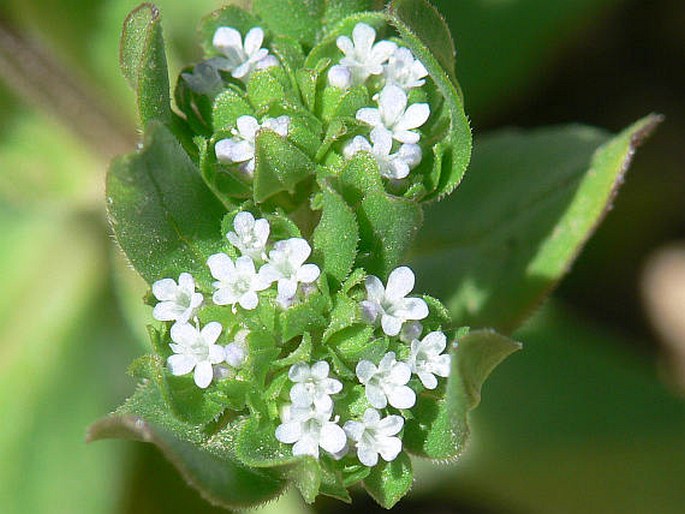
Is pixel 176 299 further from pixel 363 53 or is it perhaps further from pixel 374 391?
pixel 363 53

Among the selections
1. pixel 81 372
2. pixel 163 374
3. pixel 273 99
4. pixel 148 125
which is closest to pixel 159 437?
pixel 163 374

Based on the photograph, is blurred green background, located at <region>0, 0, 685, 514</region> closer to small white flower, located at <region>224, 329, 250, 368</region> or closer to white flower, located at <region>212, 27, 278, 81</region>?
white flower, located at <region>212, 27, 278, 81</region>

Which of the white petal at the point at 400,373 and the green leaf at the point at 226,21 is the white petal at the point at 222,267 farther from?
the green leaf at the point at 226,21

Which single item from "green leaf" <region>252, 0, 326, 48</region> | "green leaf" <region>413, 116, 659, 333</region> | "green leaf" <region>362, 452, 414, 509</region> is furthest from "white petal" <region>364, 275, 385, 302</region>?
"green leaf" <region>413, 116, 659, 333</region>

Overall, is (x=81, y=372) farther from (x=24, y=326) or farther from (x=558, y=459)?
(x=558, y=459)

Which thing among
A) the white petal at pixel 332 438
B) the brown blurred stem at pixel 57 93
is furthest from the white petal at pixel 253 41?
the brown blurred stem at pixel 57 93

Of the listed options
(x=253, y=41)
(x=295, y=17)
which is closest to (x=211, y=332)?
(x=253, y=41)
